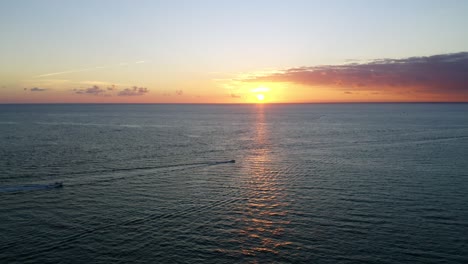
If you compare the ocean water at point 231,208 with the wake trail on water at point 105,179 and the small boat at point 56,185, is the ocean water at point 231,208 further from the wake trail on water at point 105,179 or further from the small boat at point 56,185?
the small boat at point 56,185

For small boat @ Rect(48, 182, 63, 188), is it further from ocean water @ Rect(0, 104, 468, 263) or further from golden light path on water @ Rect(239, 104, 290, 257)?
golden light path on water @ Rect(239, 104, 290, 257)

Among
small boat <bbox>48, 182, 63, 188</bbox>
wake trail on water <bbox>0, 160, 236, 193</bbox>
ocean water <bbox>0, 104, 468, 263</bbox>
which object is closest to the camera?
ocean water <bbox>0, 104, 468, 263</bbox>

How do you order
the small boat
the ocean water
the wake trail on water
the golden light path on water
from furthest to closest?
the small boat, the wake trail on water, the golden light path on water, the ocean water

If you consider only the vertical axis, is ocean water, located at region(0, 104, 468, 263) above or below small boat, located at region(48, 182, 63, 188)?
below

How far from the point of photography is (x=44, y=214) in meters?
43.8

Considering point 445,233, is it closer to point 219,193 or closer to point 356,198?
point 356,198

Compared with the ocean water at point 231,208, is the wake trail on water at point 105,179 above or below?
above

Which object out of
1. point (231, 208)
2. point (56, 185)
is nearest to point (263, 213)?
point (231, 208)

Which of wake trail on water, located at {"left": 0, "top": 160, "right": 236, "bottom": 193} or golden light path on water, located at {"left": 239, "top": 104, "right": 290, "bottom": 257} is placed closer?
golden light path on water, located at {"left": 239, "top": 104, "right": 290, "bottom": 257}

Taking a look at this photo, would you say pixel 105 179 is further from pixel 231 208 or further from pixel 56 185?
pixel 231 208

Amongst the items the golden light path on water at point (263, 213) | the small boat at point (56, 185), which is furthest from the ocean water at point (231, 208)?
the small boat at point (56, 185)

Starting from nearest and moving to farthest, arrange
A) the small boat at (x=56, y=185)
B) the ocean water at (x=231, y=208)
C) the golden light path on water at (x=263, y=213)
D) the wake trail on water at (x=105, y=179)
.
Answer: the ocean water at (x=231, y=208), the golden light path on water at (x=263, y=213), the wake trail on water at (x=105, y=179), the small boat at (x=56, y=185)

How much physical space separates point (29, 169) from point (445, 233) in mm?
63523

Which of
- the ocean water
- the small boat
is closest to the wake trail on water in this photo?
the small boat
